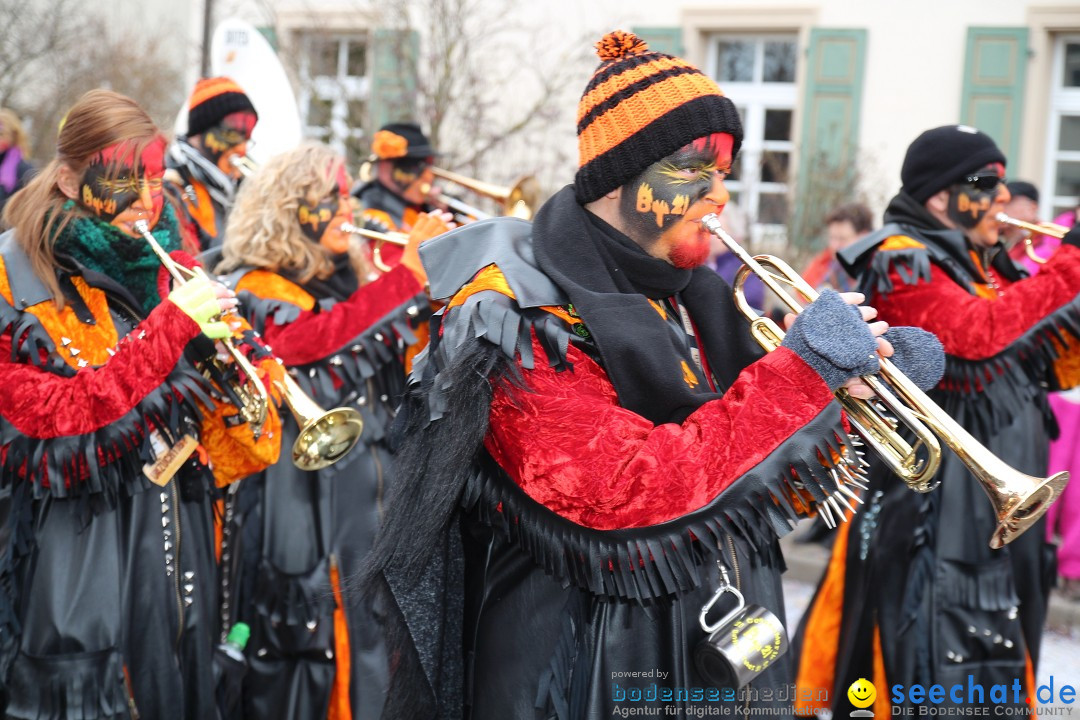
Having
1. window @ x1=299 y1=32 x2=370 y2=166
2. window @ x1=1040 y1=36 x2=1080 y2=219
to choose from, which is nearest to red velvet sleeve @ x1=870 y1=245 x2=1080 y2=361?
window @ x1=299 y1=32 x2=370 y2=166

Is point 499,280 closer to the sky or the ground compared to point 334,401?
closer to the sky

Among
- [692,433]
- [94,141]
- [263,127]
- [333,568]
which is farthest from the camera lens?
[263,127]

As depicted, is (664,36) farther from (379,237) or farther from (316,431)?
(316,431)

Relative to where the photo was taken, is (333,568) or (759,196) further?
(759,196)

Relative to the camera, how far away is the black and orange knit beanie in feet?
18.7

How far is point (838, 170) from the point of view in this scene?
11500 mm

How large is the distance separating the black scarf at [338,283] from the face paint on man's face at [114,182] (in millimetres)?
1069

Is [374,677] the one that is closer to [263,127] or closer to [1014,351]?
[1014,351]

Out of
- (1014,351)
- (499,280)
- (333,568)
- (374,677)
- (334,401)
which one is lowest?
(374,677)

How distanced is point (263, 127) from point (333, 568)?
320cm

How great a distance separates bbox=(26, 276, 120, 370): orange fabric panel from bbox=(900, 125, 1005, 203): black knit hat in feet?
8.84

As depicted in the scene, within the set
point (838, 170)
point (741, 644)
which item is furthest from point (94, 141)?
point (838, 170)

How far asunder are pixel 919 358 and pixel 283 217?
2588 millimetres

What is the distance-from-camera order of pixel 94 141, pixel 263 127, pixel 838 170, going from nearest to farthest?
pixel 94 141 → pixel 263 127 → pixel 838 170
